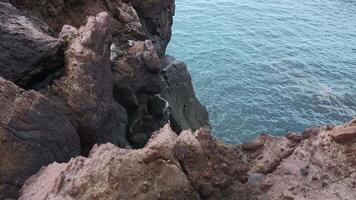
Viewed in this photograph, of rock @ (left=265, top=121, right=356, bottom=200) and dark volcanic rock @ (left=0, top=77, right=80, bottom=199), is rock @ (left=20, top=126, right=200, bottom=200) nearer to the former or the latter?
dark volcanic rock @ (left=0, top=77, right=80, bottom=199)

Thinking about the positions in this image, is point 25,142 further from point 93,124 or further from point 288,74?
point 288,74

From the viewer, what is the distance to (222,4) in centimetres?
7244

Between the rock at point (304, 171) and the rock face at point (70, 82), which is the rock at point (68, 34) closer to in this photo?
the rock face at point (70, 82)

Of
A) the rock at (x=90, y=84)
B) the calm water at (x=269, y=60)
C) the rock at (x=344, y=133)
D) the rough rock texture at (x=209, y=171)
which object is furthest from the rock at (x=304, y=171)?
the calm water at (x=269, y=60)

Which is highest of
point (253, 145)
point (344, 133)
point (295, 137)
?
point (344, 133)

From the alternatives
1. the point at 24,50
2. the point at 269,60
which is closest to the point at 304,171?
the point at 24,50

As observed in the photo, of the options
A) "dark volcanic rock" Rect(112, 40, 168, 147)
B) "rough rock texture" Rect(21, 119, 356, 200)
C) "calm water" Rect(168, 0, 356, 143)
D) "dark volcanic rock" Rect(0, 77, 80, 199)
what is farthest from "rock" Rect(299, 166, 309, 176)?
"calm water" Rect(168, 0, 356, 143)

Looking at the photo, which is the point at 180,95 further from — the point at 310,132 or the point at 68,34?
the point at 310,132

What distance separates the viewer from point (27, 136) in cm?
1334

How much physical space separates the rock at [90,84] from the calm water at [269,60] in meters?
24.3

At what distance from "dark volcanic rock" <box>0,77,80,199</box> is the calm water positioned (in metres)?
27.6

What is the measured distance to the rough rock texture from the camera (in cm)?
1159

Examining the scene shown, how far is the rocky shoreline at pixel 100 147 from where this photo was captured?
11.9m

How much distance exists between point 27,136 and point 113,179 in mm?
3459
